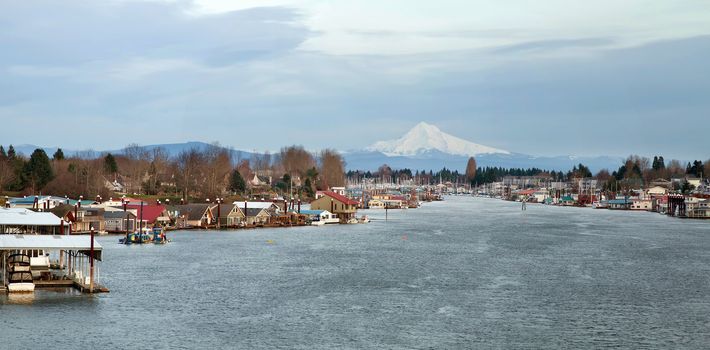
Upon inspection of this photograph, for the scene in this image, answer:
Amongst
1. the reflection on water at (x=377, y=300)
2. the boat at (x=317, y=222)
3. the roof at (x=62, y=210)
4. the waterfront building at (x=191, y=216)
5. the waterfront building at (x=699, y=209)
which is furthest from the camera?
the waterfront building at (x=699, y=209)

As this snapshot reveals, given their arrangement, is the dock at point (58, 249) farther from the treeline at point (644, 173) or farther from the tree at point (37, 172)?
the treeline at point (644, 173)

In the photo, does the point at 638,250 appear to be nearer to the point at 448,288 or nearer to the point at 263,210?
the point at 448,288

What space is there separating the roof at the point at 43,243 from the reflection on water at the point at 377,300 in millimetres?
1204

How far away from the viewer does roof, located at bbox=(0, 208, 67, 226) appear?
26644mm

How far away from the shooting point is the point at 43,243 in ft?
70.7

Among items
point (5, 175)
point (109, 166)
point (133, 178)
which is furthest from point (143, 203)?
point (109, 166)

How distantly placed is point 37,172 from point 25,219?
3276 cm

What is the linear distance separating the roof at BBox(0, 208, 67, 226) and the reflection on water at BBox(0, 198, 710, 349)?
2683 mm

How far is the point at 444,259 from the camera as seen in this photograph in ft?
101

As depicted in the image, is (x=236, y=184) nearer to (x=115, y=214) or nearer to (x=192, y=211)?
(x=192, y=211)

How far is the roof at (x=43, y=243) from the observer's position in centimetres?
2097

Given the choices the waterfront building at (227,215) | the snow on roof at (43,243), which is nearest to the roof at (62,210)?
the waterfront building at (227,215)

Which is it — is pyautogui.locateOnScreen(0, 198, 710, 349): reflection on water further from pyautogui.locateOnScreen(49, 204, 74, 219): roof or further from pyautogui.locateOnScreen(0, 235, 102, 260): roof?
pyautogui.locateOnScreen(49, 204, 74, 219): roof

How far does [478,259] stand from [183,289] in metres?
12.5
